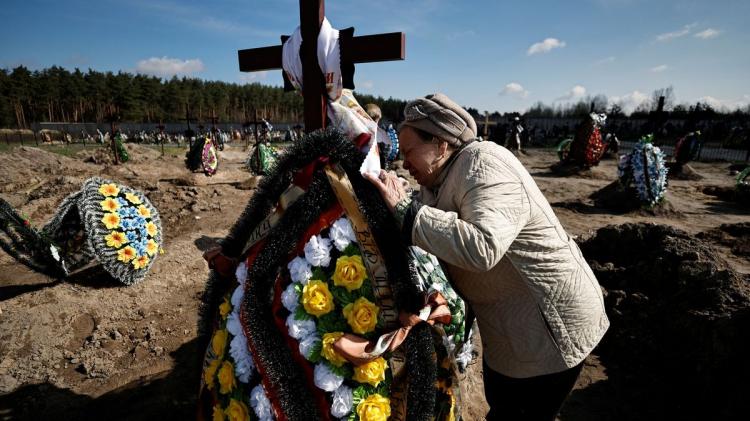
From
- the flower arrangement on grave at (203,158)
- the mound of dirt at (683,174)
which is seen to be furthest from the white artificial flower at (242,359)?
the mound of dirt at (683,174)

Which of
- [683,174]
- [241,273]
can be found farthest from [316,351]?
[683,174]

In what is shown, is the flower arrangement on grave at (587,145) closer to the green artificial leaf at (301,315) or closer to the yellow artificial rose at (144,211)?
the yellow artificial rose at (144,211)

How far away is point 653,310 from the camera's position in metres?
4.15

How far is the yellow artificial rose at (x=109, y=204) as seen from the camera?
15.4 ft

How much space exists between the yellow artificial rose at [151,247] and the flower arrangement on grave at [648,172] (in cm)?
1197

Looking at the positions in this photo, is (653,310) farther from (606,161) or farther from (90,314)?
(606,161)

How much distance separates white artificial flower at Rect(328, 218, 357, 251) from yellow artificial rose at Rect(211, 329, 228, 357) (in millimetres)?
784

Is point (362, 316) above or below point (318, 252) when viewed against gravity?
below

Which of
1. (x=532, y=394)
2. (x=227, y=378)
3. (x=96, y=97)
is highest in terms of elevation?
(x=96, y=97)

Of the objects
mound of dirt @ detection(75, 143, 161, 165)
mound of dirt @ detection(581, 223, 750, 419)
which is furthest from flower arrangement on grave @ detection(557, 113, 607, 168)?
mound of dirt @ detection(75, 143, 161, 165)

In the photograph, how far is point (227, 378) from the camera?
6.00 feet

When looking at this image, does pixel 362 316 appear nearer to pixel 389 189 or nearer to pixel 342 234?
pixel 342 234

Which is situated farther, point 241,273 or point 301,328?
point 241,273

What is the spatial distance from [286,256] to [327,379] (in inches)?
22.6
